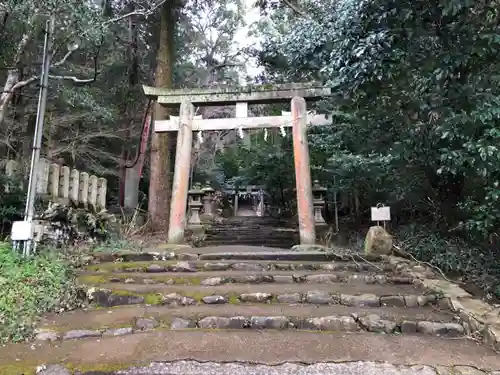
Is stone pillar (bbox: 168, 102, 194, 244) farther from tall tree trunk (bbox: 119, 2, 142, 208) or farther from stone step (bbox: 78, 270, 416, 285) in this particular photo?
tall tree trunk (bbox: 119, 2, 142, 208)

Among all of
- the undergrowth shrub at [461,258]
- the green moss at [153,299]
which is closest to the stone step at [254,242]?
the undergrowth shrub at [461,258]

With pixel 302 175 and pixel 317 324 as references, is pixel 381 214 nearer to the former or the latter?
pixel 302 175

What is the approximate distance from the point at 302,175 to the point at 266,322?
13.3 feet

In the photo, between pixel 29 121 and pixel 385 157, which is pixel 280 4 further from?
pixel 29 121

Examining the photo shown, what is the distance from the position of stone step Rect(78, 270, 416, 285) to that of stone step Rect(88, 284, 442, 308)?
0.28m

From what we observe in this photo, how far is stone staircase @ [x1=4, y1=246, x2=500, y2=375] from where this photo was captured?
265 cm

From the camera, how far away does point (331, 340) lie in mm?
3016

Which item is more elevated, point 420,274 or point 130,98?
point 130,98

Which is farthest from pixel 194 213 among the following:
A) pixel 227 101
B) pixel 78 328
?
pixel 78 328

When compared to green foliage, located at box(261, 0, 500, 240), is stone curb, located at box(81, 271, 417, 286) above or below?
below

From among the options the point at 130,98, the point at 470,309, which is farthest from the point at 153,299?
the point at 130,98

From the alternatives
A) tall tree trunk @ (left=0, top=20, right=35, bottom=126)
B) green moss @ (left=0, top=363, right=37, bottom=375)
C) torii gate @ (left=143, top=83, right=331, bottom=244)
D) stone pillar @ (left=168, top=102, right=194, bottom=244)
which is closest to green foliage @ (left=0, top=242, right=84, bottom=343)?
green moss @ (left=0, top=363, right=37, bottom=375)

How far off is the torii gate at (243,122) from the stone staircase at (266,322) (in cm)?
203

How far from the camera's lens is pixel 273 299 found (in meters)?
3.91
